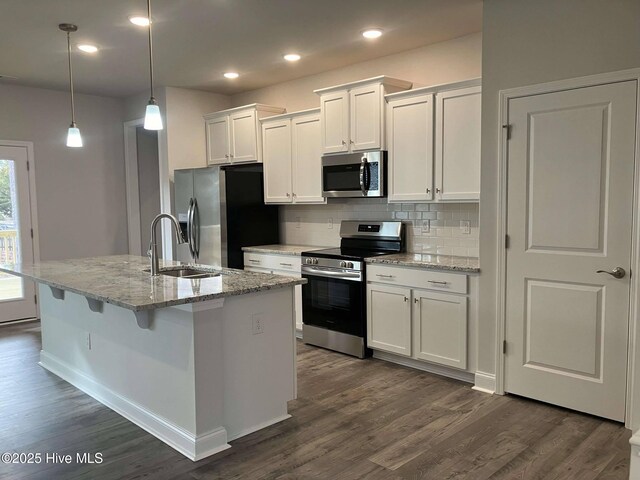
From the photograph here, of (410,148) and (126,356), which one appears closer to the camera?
(126,356)

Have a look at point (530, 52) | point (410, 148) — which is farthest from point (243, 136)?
point (530, 52)

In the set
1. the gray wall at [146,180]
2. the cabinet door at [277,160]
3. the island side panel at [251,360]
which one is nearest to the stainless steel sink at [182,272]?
the island side panel at [251,360]

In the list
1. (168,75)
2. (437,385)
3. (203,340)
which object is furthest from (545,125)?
(168,75)

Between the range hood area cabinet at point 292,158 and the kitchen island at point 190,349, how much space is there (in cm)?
189

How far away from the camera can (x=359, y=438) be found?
2945 millimetres

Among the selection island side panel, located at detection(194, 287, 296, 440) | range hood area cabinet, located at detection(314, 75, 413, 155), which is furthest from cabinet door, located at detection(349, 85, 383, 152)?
island side panel, located at detection(194, 287, 296, 440)

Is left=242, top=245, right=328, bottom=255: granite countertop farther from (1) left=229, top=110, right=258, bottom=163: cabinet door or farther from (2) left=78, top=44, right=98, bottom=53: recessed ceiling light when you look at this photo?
(2) left=78, top=44, right=98, bottom=53: recessed ceiling light

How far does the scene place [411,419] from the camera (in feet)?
10.5

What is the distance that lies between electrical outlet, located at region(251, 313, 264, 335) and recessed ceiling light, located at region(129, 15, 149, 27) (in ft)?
7.52

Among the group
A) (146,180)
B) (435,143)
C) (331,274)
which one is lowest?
(331,274)

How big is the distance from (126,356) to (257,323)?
916mm

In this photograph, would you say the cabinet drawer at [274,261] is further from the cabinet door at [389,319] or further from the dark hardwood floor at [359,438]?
the dark hardwood floor at [359,438]

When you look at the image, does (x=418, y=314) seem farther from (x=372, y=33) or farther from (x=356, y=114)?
(x=372, y=33)

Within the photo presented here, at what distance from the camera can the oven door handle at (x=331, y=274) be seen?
14.3 ft
